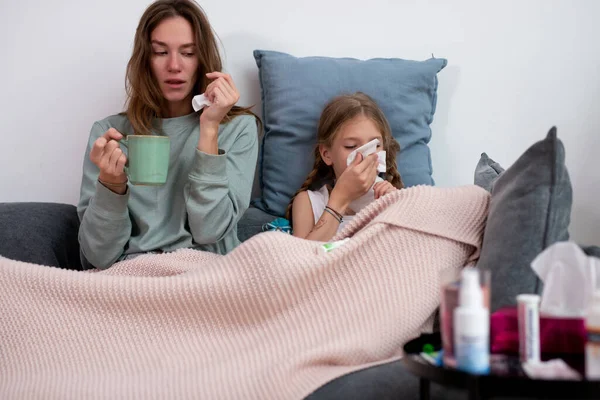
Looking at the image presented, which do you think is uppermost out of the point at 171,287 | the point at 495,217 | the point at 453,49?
the point at 453,49

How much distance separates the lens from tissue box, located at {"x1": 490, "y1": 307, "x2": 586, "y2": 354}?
95cm

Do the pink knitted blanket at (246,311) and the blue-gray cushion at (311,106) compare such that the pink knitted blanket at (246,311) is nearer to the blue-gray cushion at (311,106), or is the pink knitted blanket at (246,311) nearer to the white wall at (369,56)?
the blue-gray cushion at (311,106)

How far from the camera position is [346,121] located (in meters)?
1.94

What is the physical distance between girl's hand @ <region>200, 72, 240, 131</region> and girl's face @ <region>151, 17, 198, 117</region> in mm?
115

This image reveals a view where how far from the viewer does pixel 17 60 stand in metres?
2.18

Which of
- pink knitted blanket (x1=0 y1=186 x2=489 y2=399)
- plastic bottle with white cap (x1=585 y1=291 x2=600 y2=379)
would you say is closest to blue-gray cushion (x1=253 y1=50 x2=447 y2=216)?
pink knitted blanket (x1=0 y1=186 x2=489 y2=399)

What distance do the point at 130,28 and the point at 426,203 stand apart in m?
1.19

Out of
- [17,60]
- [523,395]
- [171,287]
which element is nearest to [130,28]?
[17,60]

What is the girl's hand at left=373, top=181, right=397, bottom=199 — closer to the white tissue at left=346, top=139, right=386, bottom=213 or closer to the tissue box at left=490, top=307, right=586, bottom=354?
the white tissue at left=346, top=139, right=386, bottom=213

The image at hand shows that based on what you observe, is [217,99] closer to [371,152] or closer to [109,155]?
[109,155]

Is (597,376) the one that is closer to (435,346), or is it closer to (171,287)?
(435,346)

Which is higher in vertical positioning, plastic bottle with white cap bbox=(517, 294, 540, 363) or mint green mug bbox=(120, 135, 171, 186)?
mint green mug bbox=(120, 135, 171, 186)

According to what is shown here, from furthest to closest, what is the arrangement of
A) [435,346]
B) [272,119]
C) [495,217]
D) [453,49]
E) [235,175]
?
[453,49] → [272,119] → [235,175] → [495,217] → [435,346]

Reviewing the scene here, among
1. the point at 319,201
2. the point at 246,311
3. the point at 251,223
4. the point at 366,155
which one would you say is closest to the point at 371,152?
the point at 366,155
